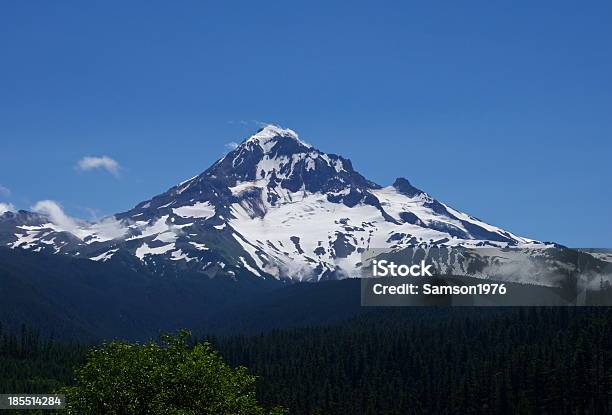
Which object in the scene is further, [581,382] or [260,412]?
[581,382]

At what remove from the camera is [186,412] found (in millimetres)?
50219

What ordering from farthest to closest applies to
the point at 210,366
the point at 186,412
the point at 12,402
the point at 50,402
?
the point at 12,402, the point at 50,402, the point at 210,366, the point at 186,412

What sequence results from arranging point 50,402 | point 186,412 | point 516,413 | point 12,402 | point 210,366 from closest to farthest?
point 186,412 → point 210,366 → point 50,402 → point 12,402 → point 516,413

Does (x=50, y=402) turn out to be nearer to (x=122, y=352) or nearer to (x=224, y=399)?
(x=122, y=352)

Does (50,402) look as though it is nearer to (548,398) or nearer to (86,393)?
(86,393)

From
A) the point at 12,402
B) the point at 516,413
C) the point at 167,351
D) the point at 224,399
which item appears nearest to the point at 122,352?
the point at 167,351

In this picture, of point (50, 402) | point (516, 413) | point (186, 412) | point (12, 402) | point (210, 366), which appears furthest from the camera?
point (516, 413)

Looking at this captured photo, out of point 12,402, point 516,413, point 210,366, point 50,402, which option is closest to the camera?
point 210,366

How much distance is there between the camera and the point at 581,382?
655 feet

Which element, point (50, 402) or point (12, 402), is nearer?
Answer: point (50, 402)

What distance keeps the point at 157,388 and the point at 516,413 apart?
150902 millimetres

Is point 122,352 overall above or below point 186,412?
above

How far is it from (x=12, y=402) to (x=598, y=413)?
161 metres

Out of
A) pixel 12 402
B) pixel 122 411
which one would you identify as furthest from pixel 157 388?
pixel 12 402
